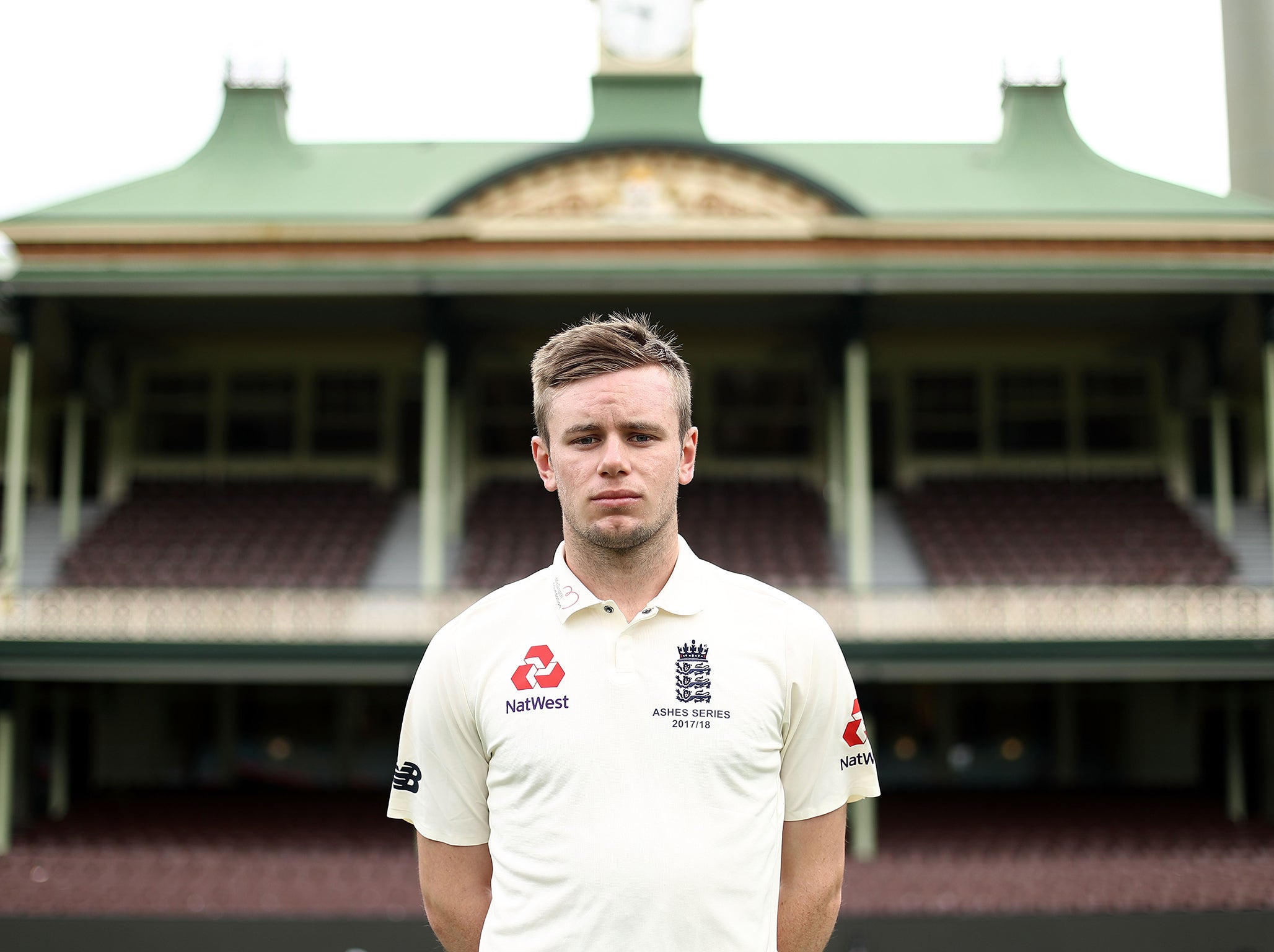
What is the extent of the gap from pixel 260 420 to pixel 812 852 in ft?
58.6

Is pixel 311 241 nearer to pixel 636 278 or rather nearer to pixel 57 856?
pixel 636 278

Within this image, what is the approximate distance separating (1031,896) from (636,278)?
29.6 ft

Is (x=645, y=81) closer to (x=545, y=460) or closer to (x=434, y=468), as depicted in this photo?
(x=434, y=468)

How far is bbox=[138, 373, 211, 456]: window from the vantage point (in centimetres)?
1870

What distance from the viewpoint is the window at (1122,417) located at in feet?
61.1

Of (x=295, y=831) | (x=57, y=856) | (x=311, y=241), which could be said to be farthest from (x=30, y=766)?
(x=311, y=241)

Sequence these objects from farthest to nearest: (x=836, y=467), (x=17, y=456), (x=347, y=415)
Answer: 1. (x=347, y=415)
2. (x=836, y=467)
3. (x=17, y=456)

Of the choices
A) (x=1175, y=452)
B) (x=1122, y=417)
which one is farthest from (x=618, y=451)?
(x=1175, y=452)

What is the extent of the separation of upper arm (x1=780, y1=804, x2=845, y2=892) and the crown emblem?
1.50ft

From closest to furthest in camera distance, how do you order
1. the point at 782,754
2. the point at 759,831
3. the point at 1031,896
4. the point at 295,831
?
the point at 759,831
the point at 782,754
the point at 1031,896
the point at 295,831

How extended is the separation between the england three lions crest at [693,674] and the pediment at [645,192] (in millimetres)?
13664

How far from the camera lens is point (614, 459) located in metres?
2.24

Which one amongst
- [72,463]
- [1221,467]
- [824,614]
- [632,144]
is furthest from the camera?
[72,463]

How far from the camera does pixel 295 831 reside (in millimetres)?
14109
